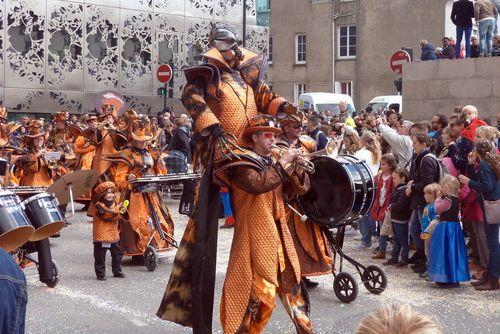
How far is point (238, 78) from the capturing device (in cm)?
565

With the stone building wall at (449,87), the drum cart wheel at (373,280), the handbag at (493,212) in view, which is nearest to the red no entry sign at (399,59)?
the stone building wall at (449,87)

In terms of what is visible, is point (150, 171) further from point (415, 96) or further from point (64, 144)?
point (415, 96)

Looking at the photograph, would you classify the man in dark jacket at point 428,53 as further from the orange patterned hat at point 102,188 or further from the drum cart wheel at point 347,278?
the orange patterned hat at point 102,188

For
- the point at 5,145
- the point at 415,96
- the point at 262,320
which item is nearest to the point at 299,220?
the point at 262,320

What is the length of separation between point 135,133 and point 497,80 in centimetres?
711

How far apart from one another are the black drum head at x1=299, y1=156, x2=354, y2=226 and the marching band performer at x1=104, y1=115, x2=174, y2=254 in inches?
123

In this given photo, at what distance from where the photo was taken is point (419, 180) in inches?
338

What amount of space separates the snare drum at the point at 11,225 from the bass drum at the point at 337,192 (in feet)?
7.86

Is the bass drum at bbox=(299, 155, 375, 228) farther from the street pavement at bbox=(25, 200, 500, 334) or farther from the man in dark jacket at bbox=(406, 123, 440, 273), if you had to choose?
the man in dark jacket at bbox=(406, 123, 440, 273)

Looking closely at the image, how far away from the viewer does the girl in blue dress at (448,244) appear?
778cm

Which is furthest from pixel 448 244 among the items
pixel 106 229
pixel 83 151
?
pixel 83 151

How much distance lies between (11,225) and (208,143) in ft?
4.72

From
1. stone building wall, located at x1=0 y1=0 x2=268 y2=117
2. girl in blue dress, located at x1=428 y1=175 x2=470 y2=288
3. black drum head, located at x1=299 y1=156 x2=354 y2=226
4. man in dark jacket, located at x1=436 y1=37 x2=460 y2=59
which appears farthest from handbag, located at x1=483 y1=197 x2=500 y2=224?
stone building wall, located at x1=0 y1=0 x2=268 y2=117

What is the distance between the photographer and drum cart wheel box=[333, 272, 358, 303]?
6992 mm
